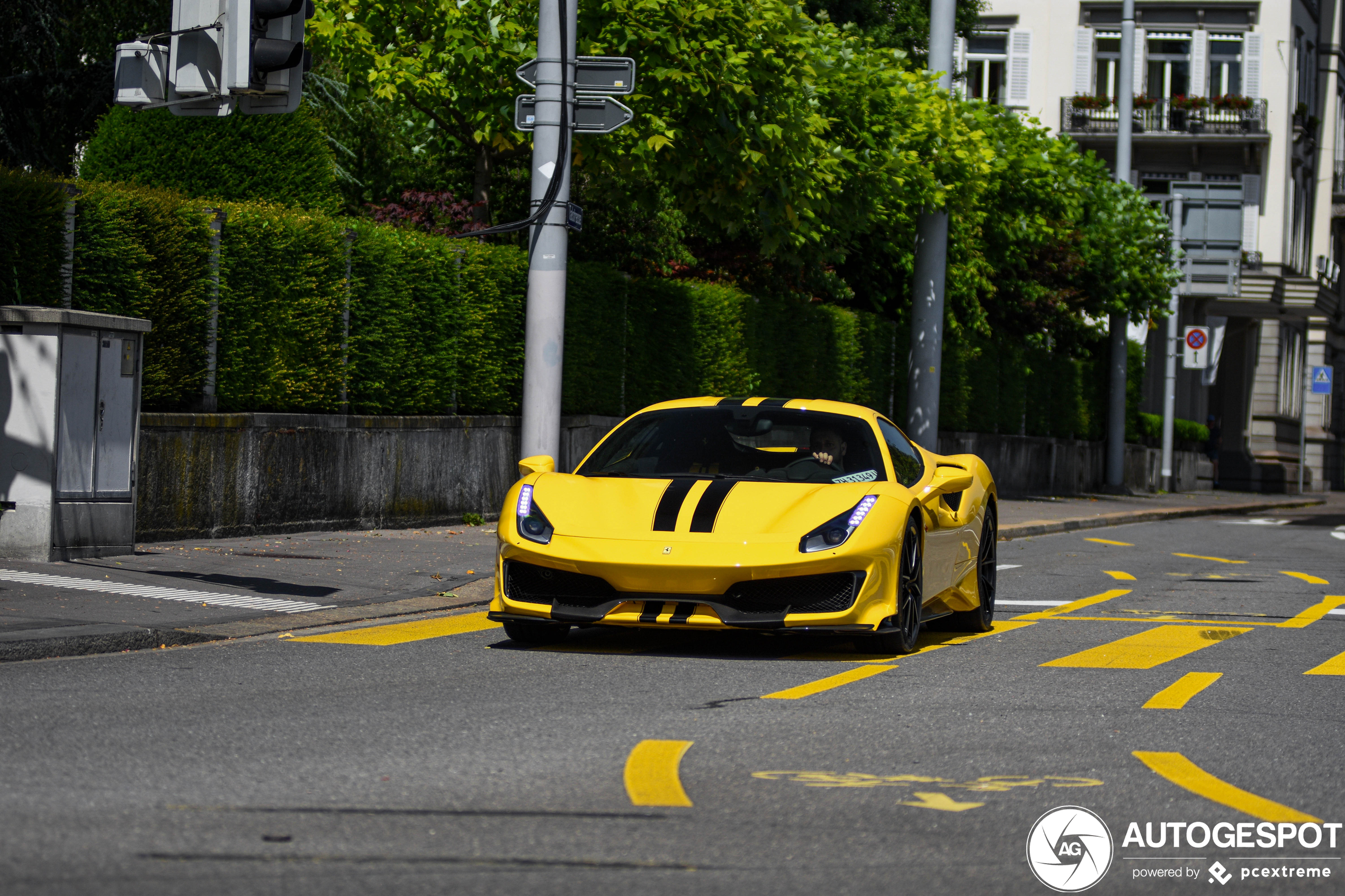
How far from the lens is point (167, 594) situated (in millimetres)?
10039

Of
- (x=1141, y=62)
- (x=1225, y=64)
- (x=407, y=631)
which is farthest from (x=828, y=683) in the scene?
(x=1225, y=64)

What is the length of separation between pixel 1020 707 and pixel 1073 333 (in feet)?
A: 97.2

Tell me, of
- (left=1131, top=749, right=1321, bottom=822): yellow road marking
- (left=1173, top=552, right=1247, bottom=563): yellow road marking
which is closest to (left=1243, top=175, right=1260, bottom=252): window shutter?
(left=1173, top=552, right=1247, bottom=563): yellow road marking

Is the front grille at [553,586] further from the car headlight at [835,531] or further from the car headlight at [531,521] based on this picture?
the car headlight at [835,531]

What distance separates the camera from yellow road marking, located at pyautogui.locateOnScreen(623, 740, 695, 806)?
4992mm

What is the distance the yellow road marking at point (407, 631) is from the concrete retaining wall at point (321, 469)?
12.8ft

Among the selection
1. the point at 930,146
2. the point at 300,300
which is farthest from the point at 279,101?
the point at 930,146

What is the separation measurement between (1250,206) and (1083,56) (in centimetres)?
629

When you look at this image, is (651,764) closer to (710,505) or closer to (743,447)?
(710,505)

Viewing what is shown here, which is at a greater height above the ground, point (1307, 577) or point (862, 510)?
point (862, 510)

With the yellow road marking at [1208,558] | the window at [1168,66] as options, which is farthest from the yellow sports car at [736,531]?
the window at [1168,66]

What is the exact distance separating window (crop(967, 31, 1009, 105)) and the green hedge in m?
27.8

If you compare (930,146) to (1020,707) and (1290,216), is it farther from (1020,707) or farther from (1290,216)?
(1290,216)

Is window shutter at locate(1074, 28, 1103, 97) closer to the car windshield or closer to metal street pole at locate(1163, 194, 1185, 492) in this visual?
metal street pole at locate(1163, 194, 1185, 492)
